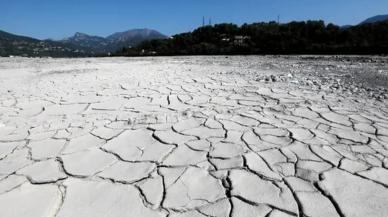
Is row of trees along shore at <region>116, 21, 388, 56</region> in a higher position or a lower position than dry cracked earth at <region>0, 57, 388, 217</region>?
higher

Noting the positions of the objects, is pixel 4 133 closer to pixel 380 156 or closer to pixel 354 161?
pixel 354 161

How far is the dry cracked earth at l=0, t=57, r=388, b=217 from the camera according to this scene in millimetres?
1510

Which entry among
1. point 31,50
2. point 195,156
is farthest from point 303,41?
point 31,50

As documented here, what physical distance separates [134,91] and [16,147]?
81.5 inches

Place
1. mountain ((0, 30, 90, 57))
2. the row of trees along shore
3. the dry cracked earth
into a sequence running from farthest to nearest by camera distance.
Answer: mountain ((0, 30, 90, 57))
the row of trees along shore
the dry cracked earth

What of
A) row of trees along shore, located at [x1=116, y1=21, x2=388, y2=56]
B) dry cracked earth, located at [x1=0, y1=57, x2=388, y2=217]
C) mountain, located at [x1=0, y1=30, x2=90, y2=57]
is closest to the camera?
dry cracked earth, located at [x1=0, y1=57, x2=388, y2=217]

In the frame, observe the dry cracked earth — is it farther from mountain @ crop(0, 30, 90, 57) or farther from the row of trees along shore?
mountain @ crop(0, 30, 90, 57)

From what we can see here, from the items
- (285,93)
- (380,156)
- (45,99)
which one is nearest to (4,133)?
(45,99)

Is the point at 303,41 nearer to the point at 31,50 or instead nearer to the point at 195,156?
the point at 195,156

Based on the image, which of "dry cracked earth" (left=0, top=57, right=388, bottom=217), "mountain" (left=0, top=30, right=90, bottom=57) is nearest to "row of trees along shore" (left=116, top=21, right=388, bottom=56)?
"dry cracked earth" (left=0, top=57, right=388, bottom=217)

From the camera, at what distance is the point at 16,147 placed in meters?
2.22

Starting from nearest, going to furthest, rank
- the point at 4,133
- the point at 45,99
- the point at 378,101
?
the point at 4,133 < the point at 378,101 < the point at 45,99

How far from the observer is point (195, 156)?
202cm

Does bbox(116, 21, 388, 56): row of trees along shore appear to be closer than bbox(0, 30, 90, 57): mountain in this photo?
Yes
